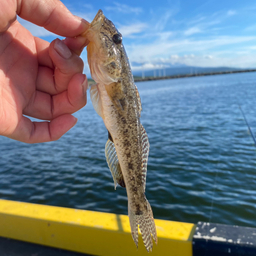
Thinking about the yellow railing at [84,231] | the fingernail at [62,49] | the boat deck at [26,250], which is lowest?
the boat deck at [26,250]

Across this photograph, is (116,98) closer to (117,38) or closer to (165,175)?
(117,38)

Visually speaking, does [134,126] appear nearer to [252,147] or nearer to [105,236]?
[105,236]

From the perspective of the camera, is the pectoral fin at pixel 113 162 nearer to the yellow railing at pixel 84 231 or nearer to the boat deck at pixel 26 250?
the yellow railing at pixel 84 231

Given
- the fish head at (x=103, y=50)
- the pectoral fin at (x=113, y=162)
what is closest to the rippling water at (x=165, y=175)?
the pectoral fin at (x=113, y=162)

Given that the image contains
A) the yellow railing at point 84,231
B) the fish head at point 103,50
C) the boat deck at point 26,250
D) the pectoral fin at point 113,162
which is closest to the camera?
the fish head at point 103,50

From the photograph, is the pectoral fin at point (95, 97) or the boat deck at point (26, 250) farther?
the boat deck at point (26, 250)

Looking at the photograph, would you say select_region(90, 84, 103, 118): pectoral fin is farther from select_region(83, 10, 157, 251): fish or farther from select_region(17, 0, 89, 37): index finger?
select_region(17, 0, 89, 37): index finger

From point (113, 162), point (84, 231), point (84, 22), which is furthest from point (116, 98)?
point (84, 231)
